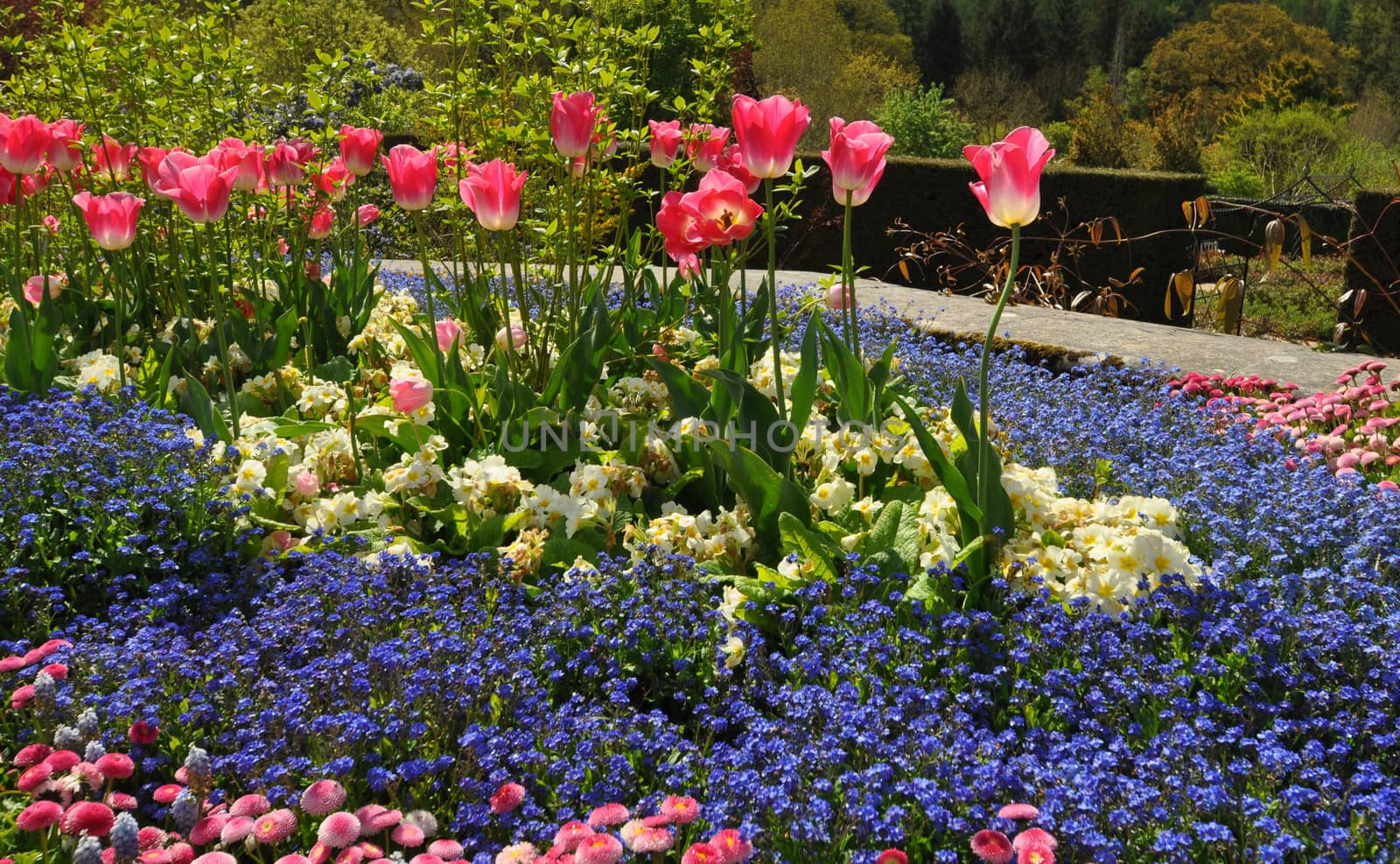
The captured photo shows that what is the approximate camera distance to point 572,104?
3.09 meters

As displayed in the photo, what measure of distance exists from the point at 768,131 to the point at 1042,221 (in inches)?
351

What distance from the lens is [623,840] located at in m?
1.75

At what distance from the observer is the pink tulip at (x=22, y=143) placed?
342 cm

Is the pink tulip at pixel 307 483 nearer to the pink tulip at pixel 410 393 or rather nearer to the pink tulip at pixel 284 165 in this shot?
the pink tulip at pixel 410 393

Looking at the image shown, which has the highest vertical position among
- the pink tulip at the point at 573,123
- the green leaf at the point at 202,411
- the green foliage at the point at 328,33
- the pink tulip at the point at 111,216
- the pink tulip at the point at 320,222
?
the green foliage at the point at 328,33

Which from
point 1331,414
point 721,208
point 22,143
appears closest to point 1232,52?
point 1331,414

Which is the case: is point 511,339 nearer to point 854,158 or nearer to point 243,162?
point 243,162

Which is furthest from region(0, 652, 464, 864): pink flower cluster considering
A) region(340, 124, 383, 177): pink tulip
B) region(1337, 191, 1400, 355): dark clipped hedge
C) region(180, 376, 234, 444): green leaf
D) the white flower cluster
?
region(1337, 191, 1400, 355): dark clipped hedge

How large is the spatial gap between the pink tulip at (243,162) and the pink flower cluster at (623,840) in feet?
8.10

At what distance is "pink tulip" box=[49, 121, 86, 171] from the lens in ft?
12.1

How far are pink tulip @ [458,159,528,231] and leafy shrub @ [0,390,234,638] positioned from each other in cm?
96

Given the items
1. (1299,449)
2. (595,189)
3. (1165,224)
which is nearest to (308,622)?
(595,189)

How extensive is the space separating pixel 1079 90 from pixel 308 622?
5111 cm

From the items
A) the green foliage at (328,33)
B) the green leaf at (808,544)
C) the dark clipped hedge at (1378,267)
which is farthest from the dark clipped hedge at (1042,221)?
the green foliage at (328,33)
